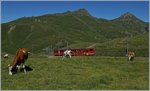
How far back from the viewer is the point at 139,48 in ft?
381

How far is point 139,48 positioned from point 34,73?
92909 mm

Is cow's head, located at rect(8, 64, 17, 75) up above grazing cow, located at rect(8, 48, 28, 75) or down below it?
below

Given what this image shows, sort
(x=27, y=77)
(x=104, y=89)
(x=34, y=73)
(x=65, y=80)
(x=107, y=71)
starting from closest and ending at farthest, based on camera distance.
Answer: (x=104, y=89)
(x=65, y=80)
(x=27, y=77)
(x=34, y=73)
(x=107, y=71)

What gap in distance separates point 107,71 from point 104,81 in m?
6.43

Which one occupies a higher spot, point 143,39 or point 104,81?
point 143,39

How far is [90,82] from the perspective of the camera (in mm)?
21781

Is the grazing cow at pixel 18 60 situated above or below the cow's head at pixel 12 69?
above

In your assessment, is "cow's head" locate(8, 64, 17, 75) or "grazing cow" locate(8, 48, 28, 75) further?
"grazing cow" locate(8, 48, 28, 75)

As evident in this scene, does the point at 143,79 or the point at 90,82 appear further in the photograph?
the point at 143,79

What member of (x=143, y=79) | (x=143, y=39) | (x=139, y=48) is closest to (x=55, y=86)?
(x=143, y=79)

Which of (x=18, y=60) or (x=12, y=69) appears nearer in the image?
(x=12, y=69)

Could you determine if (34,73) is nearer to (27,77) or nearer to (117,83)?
(27,77)

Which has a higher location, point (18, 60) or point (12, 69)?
point (18, 60)

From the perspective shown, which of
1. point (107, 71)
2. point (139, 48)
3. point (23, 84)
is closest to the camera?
point (23, 84)
